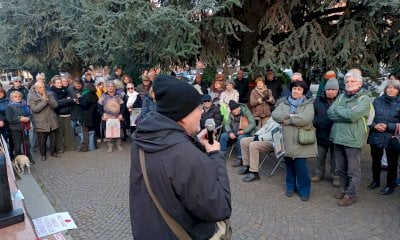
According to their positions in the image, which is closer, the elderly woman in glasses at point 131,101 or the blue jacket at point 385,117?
the blue jacket at point 385,117

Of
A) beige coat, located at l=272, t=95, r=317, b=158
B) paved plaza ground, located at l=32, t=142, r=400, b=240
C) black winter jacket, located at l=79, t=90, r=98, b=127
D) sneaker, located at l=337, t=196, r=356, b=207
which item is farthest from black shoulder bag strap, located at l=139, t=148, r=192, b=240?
black winter jacket, located at l=79, t=90, r=98, b=127

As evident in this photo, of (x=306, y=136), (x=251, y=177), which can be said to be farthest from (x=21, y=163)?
(x=306, y=136)

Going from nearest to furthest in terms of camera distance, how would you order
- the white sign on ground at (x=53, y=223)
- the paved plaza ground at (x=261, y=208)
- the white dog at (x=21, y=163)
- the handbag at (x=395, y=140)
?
the paved plaza ground at (x=261, y=208)
the white sign on ground at (x=53, y=223)
the handbag at (x=395, y=140)
the white dog at (x=21, y=163)

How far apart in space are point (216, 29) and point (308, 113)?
378cm

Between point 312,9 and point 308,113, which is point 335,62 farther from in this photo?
point 308,113

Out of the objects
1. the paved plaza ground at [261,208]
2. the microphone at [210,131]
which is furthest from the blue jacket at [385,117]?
the microphone at [210,131]

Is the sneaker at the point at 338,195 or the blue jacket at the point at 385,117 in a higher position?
the blue jacket at the point at 385,117

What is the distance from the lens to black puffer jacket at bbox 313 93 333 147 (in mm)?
5488

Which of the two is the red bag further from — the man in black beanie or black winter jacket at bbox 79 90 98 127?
the man in black beanie

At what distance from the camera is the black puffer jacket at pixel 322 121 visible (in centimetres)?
549

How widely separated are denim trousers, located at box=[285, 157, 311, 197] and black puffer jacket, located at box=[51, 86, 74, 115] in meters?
5.58

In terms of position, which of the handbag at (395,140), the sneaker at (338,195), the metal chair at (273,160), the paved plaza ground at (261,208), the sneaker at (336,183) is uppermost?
the handbag at (395,140)

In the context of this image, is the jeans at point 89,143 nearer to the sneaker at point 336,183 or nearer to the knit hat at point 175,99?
the sneaker at point 336,183

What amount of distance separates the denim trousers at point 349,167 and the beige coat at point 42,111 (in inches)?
243
